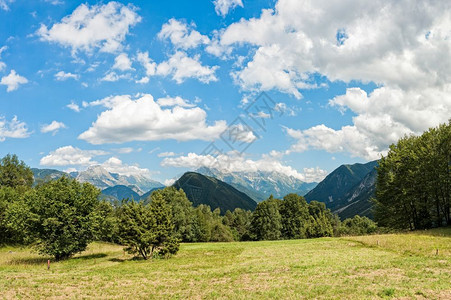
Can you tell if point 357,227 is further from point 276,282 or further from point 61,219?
point 61,219

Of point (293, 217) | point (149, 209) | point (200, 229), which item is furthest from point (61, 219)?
point (293, 217)

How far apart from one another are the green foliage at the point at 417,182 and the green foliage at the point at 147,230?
44825 millimetres

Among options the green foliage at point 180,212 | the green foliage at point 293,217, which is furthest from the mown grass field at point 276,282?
the green foliage at point 293,217

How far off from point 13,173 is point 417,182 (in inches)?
4537

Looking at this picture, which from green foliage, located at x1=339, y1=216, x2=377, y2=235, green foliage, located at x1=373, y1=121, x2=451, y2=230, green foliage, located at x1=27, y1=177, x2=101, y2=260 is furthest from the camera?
green foliage, located at x1=339, y1=216, x2=377, y2=235

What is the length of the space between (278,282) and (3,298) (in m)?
19.3

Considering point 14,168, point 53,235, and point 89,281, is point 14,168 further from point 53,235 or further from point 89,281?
point 89,281

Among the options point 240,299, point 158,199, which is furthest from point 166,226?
point 240,299

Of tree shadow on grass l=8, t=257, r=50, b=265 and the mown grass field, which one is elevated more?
the mown grass field

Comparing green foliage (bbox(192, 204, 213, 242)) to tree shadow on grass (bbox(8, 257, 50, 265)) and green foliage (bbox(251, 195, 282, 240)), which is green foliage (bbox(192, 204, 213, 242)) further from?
tree shadow on grass (bbox(8, 257, 50, 265))

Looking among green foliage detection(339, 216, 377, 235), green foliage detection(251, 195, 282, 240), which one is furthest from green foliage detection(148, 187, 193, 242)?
green foliage detection(339, 216, 377, 235)

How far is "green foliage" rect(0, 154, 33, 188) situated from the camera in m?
89.6

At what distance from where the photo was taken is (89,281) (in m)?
24.5

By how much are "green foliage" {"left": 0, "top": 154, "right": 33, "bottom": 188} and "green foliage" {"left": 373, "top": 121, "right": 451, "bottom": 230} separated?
104 meters
